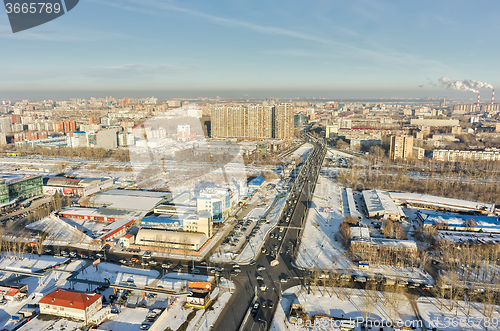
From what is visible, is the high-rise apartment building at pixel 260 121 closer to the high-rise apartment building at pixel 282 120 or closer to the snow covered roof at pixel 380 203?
the high-rise apartment building at pixel 282 120

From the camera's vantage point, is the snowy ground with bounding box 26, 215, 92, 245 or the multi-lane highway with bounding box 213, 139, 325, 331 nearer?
the multi-lane highway with bounding box 213, 139, 325, 331

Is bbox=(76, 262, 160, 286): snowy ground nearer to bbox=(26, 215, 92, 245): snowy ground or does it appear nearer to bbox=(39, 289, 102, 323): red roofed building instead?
bbox=(39, 289, 102, 323): red roofed building

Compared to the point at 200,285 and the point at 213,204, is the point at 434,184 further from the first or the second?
the point at 200,285

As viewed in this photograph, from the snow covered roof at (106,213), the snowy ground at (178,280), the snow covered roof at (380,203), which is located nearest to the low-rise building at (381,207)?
the snow covered roof at (380,203)

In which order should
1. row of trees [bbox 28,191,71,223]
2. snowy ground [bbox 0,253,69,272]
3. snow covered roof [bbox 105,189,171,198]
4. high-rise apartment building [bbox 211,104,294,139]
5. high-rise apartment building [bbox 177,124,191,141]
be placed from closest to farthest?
1. snowy ground [bbox 0,253,69,272]
2. row of trees [bbox 28,191,71,223]
3. snow covered roof [bbox 105,189,171,198]
4. high-rise apartment building [bbox 177,124,191,141]
5. high-rise apartment building [bbox 211,104,294,139]

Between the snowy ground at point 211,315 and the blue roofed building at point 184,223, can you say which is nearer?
the snowy ground at point 211,315

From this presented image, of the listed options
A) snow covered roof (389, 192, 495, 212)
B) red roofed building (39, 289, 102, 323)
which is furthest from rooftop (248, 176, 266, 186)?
red roofed building (39, 289, 102, 323)

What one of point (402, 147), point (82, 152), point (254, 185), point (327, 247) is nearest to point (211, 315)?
point (327, 247)
